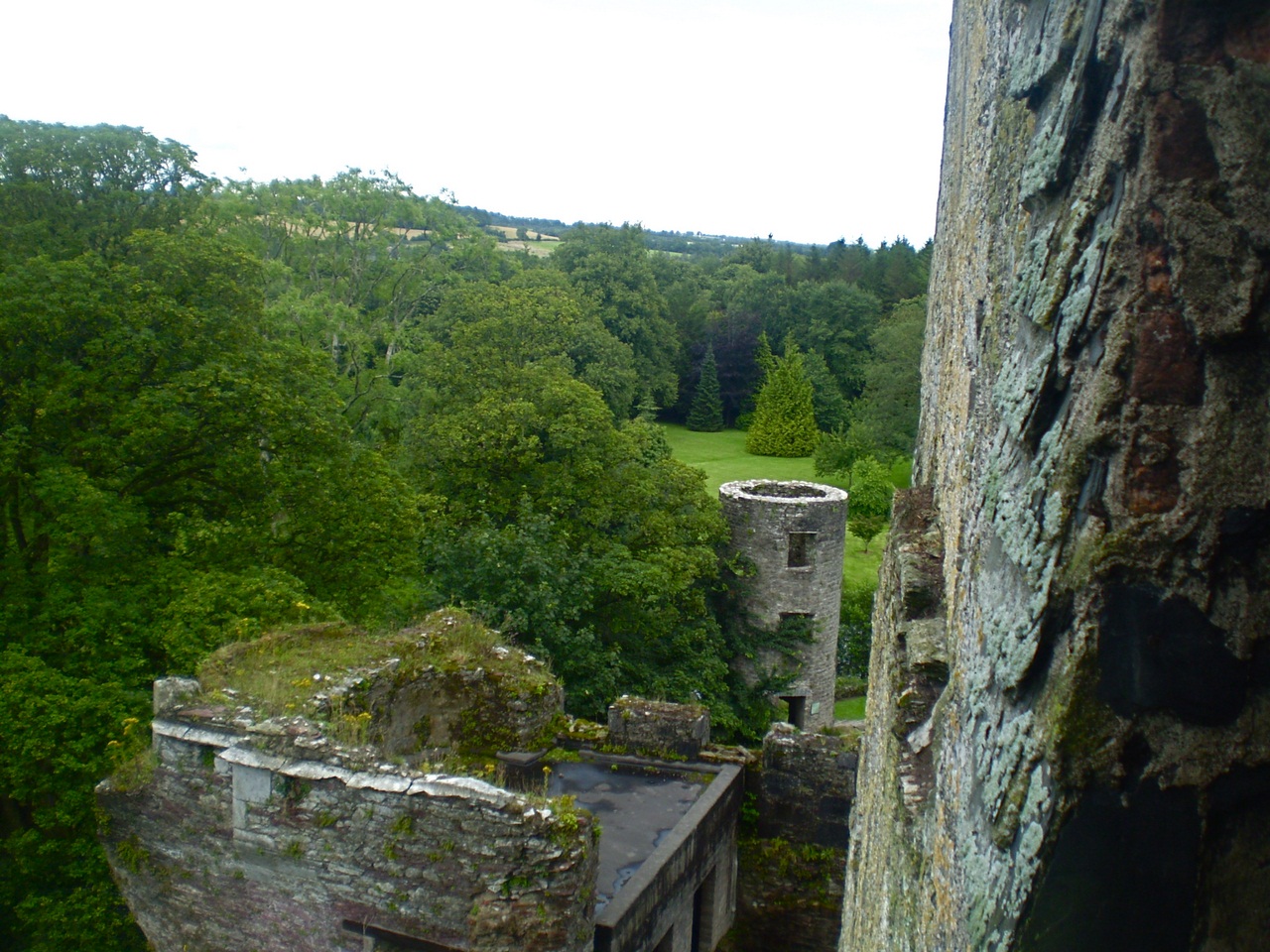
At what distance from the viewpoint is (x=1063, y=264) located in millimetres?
1671

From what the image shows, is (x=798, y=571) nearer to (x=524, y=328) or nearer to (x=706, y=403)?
(x=524, y=328)

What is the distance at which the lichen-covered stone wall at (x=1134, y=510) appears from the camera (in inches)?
55.3

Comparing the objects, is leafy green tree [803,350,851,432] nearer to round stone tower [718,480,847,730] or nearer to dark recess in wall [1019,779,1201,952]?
round stone tower [718,480,847,730]

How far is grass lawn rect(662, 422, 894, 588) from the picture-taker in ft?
108

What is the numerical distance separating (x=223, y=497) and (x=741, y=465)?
32.3 m

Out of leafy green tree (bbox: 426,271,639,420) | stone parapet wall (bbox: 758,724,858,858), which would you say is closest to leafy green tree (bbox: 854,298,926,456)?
leafy green tree (bbox: 426,271,639,420)

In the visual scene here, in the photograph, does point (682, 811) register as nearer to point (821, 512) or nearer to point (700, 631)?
point (700, 631)

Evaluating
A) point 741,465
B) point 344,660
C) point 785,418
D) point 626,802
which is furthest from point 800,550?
point 785,418

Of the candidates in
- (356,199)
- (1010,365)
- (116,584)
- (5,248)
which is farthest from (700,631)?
(356,199)

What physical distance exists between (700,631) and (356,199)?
19803mm

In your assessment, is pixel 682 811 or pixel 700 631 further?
pixel 700 631

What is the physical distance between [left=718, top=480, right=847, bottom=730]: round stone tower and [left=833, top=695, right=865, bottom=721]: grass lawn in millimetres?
2530

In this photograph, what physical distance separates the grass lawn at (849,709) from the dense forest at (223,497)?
150 inches

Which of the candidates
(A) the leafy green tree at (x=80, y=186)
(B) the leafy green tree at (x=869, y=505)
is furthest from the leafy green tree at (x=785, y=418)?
(A) the leafy green tree at (x=80, y=186)
